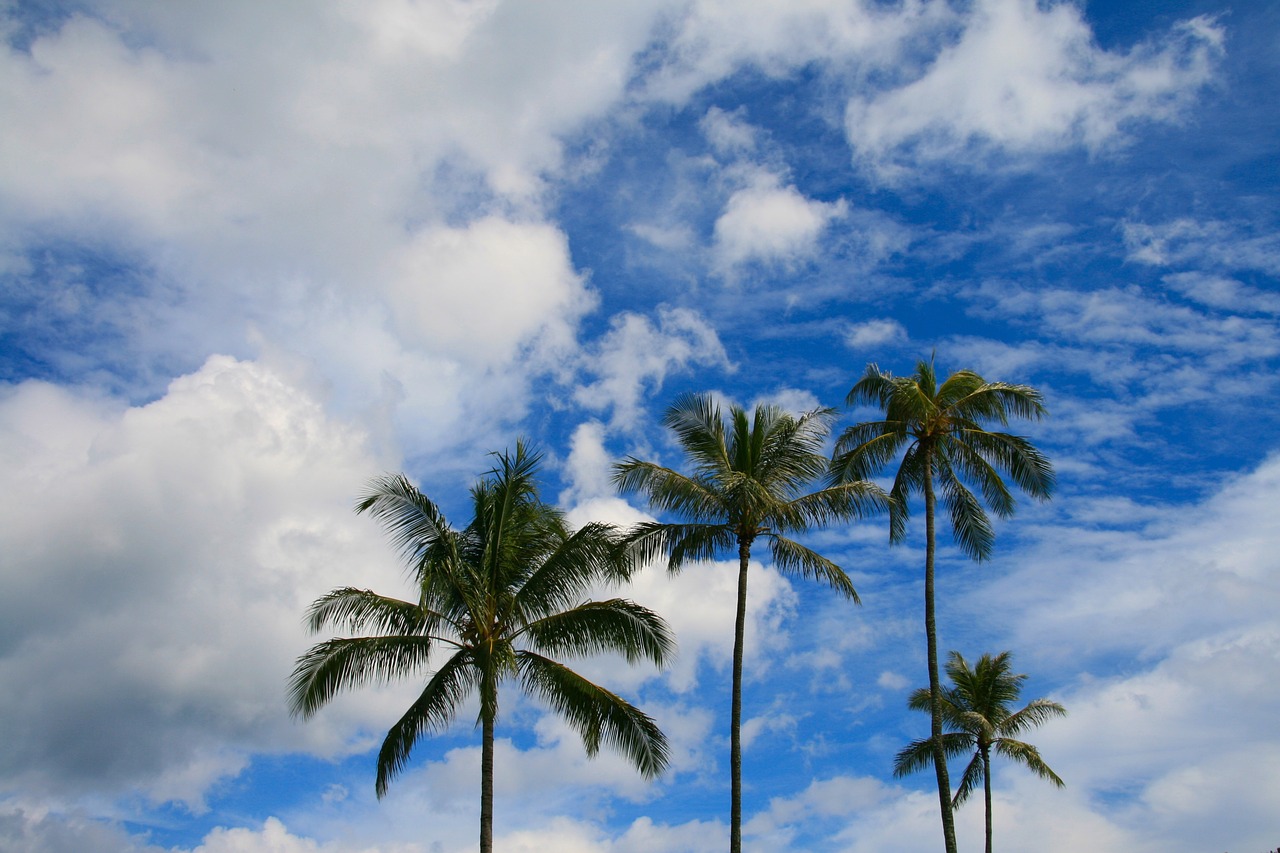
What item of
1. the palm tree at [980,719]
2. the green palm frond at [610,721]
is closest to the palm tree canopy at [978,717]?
the palm tree at [980,719]

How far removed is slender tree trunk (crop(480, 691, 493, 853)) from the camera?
802 inches

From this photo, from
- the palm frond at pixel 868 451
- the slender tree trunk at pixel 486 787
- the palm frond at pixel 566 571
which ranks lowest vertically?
the slender tree trunk at pixel 486 787

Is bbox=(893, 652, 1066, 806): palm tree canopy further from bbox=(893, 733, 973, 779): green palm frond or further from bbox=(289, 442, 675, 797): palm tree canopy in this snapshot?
bbox=(289, 442, 675, 797): palm tree canopy

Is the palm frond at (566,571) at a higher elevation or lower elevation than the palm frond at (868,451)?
lower

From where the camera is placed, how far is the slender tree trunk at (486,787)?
20.4 metres

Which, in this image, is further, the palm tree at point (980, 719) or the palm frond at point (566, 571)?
the palm tree at point (980, 719)

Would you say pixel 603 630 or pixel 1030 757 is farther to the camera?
pixel 1030 757

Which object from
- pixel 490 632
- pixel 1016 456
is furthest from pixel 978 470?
pixel 490 632

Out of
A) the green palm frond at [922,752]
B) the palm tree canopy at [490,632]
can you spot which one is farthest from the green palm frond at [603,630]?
the green palm frond at [922,752]

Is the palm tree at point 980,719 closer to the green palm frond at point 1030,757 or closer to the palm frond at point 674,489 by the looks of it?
the green palm frond at point 1030,757

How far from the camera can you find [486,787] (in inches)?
819

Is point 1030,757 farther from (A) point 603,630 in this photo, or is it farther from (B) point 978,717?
(A) point 603,630

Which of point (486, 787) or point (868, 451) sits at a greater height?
point (868, 451)

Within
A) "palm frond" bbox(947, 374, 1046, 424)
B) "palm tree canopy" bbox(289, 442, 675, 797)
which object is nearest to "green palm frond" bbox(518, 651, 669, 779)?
"palm tree canopy" bbox(289, 442, 675, 797)
